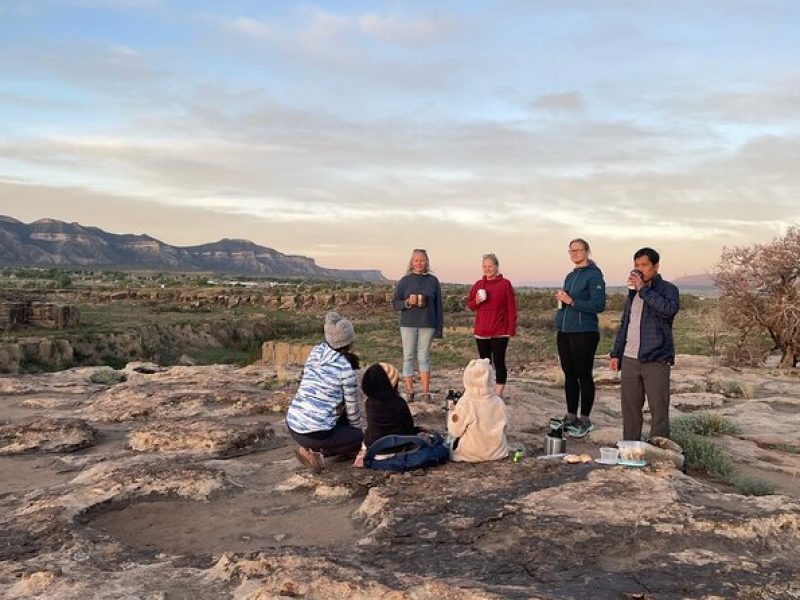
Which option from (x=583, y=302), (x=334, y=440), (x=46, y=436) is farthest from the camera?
(x=46, y=436)

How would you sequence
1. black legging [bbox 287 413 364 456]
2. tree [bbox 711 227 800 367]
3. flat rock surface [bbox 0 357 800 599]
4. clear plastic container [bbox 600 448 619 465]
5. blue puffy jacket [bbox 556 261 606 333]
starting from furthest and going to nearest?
tree [bbox 711 227 800 367], blue puffy jacket [bbox 556 261 606 333], black legging [bbox 287 413 364 456], clear plastic container [bbox 600 448 619 465], flat rock surface [bbox 0 357 800 599]

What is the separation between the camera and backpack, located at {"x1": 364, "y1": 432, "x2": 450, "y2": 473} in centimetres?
571

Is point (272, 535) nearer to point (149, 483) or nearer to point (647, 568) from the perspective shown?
point (149, 483)

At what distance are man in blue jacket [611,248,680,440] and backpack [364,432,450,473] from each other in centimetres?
191

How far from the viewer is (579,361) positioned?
7297mm

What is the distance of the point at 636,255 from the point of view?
621 centimetres

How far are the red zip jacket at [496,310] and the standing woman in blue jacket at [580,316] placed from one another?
1.22 metres

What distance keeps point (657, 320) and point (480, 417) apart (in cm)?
189

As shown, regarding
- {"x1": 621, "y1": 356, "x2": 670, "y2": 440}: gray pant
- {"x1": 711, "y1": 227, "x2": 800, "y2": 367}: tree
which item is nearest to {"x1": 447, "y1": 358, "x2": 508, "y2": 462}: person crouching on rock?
{"x1": 621, "y1": 356, "x2": 670, "y2": 440}: gray pant

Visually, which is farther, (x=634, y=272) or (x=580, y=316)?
(x=580, y=316)

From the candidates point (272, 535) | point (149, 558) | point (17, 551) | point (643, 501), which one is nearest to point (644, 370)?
point (643, 501)

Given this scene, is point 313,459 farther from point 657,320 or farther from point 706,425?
point 706,425

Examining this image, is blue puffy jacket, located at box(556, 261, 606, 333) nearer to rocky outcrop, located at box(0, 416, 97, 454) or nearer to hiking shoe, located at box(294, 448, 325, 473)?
hiking shoe, located at box(294, 448, 325, 473)

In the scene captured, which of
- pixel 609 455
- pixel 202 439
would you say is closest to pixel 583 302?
pixel 609 455
